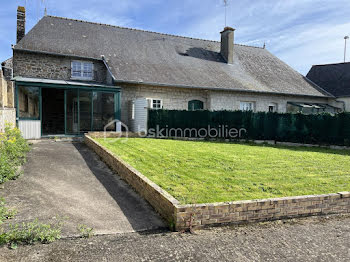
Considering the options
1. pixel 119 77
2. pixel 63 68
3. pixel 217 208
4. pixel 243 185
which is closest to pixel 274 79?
pixel 119 77

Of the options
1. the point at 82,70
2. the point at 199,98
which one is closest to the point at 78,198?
the point at 82,70

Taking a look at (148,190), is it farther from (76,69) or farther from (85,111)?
(76,69)

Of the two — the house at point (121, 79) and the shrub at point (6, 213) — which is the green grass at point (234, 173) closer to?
the shrub at point (6, 213)

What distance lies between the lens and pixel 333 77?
22.5 meters

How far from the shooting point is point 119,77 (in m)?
13.8

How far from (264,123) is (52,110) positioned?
483 inches

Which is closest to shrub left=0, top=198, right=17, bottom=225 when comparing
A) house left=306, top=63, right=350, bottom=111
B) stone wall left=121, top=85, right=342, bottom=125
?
stone wall left=121, top=85, right=342, bottom=125

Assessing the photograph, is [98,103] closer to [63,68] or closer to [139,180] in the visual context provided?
[63,68]

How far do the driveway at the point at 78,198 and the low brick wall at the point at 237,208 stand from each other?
0.83ft

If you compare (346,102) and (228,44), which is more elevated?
(228,44)

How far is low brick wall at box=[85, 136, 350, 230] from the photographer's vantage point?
3938 millimetres

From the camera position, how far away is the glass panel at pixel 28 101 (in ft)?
37.9

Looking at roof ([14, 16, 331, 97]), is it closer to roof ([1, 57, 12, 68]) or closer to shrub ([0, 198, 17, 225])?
roof ([1, 57, 12, 68])

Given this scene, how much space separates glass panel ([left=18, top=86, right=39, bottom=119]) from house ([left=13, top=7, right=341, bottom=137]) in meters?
0.04
